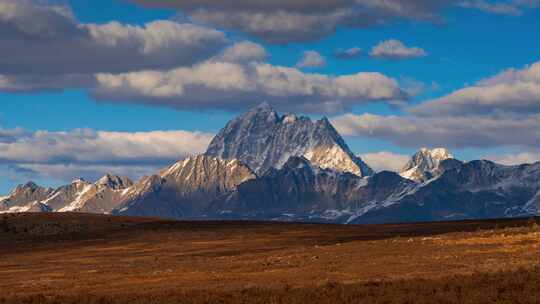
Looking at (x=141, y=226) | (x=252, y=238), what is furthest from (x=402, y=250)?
(x=141, y=226)

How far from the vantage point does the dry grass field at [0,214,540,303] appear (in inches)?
1802

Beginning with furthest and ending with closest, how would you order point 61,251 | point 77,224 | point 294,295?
point 77,224 < point 61,251 < point 294,295

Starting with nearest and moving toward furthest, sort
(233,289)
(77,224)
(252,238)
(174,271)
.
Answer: (233,289), (174,271), (252,238), (77,224)

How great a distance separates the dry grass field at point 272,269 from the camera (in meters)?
45.8

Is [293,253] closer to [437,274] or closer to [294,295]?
[437,274]

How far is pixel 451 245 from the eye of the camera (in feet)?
254

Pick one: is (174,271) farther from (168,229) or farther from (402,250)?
(168,229)

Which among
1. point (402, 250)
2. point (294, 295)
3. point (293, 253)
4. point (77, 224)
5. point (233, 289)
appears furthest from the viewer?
point (77, 224)

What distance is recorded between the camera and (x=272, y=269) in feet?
215

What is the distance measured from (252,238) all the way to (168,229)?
78.3ft

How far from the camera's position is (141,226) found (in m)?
148

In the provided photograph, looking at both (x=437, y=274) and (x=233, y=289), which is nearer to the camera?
(x=233, y=289)

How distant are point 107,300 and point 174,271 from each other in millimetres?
21048

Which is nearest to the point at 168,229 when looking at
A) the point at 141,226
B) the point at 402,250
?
the point at 141,226
